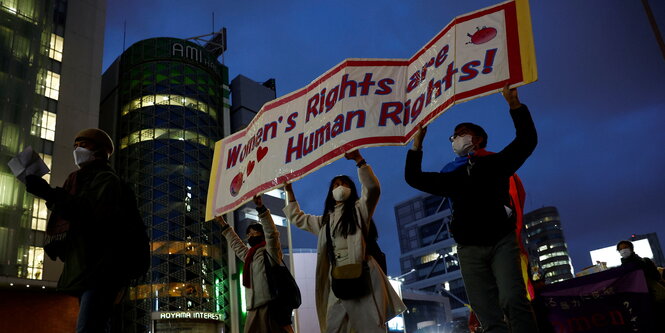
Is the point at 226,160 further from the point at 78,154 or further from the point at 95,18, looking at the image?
the point at 95,18

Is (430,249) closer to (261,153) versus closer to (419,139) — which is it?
(261,153)

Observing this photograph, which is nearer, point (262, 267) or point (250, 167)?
point (262, 267)

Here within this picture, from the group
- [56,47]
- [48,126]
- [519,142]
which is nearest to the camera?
[519,142]

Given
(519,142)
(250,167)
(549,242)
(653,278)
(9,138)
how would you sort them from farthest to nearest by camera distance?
(549,242), (9,138), (250,167), (653,278), (519,142)

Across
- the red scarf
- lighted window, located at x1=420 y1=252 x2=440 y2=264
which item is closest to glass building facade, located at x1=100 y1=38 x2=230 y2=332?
the red scarf

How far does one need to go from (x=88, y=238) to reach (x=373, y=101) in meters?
3.14

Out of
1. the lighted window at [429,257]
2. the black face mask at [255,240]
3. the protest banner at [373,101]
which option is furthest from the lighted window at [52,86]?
the lighted window at [429,257]

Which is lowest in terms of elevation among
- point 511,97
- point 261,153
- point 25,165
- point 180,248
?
point 25,165

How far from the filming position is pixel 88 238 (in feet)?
9.82

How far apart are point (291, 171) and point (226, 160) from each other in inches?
65.0

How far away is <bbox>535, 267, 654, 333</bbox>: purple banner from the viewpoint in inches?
239

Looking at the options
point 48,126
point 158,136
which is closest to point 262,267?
point 48,126

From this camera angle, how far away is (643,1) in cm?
535

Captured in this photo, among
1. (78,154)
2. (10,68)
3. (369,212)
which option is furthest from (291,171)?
(10,68)
